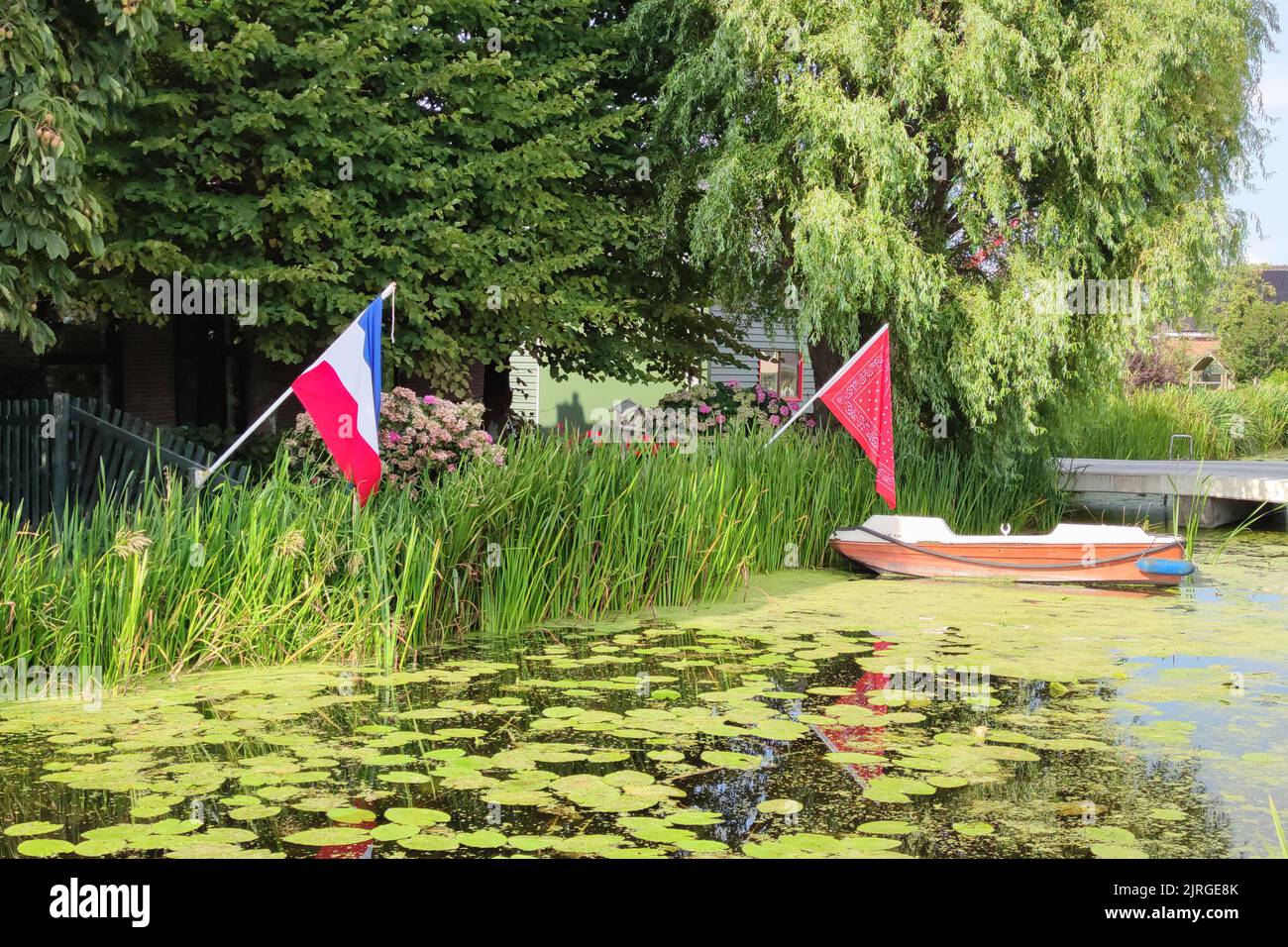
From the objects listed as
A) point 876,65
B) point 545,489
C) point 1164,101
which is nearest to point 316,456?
point 545,489

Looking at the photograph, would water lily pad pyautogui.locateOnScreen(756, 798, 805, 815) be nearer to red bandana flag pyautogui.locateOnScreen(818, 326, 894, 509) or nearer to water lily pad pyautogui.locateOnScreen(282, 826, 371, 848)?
water lily pad pyautogui.locateOnScreen(282, 826, 371, 848)

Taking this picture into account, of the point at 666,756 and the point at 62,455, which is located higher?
the point at 62,455

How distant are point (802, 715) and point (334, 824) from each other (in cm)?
288

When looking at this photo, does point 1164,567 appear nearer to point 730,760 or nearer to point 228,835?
point 730,760

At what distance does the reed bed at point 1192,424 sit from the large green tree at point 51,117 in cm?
1540

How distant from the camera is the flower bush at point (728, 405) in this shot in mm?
16266

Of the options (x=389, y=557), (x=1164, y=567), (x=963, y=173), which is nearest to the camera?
(x=389, y=557)

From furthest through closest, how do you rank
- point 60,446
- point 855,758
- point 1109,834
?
1. point 60,446
2. point 855,758
3. point 1109,834

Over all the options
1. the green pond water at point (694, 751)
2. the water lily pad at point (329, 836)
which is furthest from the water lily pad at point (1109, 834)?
the water lily pad at point (329, 836)

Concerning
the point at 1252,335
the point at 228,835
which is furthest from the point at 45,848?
the point at 1252,335

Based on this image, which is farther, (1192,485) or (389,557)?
(1192,485)

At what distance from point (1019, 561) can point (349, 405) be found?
6813 mm

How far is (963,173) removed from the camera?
1596 centimetres
